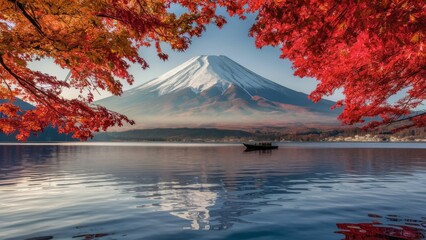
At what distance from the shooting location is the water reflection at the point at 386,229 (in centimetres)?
861

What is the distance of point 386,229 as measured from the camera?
30.9ft

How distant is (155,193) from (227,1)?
11.4 metres

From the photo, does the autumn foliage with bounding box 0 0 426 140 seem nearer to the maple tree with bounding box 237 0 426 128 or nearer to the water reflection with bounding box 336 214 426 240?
the maple tree with bounding box 237 0 426 128

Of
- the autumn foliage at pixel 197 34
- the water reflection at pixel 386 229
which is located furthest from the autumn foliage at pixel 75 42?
the water reflection at pixel 386 229

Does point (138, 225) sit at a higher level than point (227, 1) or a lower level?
lower

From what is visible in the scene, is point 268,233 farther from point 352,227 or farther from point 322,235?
point 352,227

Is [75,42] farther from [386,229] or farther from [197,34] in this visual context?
[386,229]

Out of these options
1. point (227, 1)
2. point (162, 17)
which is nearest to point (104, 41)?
point (162, 17)

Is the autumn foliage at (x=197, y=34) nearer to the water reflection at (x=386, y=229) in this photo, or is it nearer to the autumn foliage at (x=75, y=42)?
the autumn foliage at (x=75, y=42)

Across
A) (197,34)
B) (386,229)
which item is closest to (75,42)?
(197,34)

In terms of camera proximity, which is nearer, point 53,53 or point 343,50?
point 53,53

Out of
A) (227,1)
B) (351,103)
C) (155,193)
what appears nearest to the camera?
(227,1)

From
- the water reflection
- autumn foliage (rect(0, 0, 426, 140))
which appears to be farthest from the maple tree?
the water reflection

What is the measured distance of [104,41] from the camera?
7.19m
